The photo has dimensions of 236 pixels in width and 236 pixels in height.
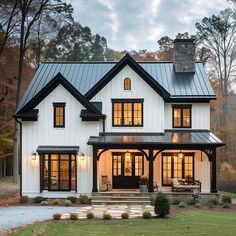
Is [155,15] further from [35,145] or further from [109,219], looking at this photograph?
[109,219]

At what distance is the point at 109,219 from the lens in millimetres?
17531

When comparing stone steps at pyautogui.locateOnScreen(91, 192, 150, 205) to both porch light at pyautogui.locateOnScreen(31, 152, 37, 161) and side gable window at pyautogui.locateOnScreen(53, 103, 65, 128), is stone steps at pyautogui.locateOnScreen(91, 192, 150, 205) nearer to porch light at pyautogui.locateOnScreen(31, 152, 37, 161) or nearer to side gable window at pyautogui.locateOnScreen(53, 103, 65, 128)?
porch light at pyautogui.locateOnScreen(31, 152, 37, 161)

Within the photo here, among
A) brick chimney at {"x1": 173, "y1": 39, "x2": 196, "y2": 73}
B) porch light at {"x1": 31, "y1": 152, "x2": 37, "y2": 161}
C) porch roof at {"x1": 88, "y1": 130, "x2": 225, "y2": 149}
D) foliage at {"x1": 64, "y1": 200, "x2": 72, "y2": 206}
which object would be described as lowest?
foliage at {"x1": 64, "y1": 200, "x2": 72, "y2": 206}

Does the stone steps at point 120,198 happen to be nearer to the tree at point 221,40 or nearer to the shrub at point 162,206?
the shrub at point 162,206

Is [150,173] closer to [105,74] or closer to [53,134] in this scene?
[53,134]

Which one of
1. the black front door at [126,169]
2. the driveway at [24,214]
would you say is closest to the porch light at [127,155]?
the black front door at [126,169]

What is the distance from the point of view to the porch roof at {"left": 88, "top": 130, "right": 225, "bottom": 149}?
2420 centimetres

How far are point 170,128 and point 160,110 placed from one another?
1.43 metres

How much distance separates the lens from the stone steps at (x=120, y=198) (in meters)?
22.9

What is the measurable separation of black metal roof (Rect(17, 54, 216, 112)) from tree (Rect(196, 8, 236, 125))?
1472 cm

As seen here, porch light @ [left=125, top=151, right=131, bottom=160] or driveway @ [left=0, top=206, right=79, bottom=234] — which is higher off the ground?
porch light @ [left=125, top=151, right=131, bottom=160]

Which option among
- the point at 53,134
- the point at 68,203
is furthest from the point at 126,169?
the point at 68,203

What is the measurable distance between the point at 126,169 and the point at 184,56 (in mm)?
8719

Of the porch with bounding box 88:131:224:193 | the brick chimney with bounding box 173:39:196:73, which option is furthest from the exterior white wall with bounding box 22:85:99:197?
the brick chimney with bounding box 173:39:196:73
